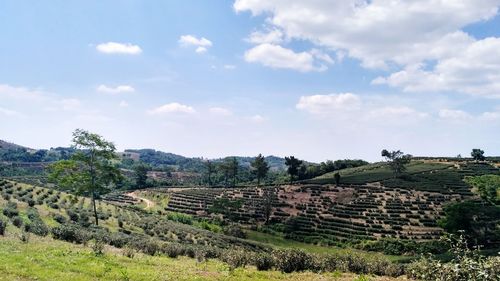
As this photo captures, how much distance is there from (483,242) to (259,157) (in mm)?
76596

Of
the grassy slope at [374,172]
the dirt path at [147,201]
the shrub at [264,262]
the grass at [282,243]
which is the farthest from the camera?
the grassy slope at [374,172]

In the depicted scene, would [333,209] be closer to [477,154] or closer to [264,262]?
[264,262]

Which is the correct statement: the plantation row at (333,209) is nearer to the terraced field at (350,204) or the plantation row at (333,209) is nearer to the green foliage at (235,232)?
the terraced field at (350,204)

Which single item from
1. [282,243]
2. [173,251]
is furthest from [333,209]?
[173,251]

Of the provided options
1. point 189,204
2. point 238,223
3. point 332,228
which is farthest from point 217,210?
point 332,228

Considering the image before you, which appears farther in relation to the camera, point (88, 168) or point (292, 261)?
point (88, 168)

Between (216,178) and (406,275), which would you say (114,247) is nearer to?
(406,275)

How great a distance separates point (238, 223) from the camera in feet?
304

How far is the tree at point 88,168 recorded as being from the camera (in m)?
47.5

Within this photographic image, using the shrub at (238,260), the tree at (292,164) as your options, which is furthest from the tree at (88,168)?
the tree at (292,164)

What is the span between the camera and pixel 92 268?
17688 millimetres

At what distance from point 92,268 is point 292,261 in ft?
33.6

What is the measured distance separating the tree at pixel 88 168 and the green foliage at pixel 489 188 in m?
89.7

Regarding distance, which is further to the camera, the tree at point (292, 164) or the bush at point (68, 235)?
the tree at point (292, 164)
